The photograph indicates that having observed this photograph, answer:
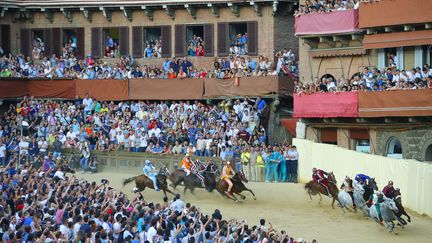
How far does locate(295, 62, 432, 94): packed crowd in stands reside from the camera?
1644 inches

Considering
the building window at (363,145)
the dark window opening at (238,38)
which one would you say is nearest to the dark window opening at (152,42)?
the dark window opening at (238,38)

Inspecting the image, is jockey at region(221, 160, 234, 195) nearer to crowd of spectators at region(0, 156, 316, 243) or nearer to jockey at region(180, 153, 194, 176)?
jockey at region(180, 153, 194, 176)

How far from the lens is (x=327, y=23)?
4712cm

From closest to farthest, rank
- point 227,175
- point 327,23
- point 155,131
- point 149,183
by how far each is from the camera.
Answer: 1. point 227,175
2. point 149,183
3. point 155,131
4. point 327,23

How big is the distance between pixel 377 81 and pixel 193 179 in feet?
30.7

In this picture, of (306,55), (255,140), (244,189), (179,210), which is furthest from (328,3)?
(179,210)

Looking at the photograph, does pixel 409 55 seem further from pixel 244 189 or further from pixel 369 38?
pixel 244 189

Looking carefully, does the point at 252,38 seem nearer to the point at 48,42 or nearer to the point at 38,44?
the point at 48,42

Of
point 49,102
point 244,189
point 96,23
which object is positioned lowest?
point 244,189

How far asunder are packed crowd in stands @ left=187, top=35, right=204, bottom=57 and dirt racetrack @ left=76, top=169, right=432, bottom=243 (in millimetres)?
10351

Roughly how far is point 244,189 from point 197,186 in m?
1.92

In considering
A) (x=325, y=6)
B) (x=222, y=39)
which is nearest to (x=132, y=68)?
(x=222, y=39)

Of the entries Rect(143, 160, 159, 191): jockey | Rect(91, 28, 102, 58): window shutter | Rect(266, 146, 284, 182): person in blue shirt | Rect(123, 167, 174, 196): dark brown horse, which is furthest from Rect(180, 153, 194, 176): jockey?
Rect(91, 28, 102, 58): window shutter

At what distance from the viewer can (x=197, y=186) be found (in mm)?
39562
